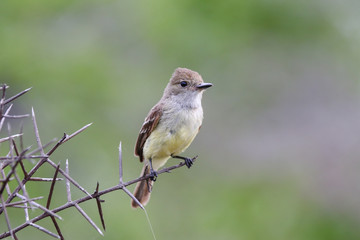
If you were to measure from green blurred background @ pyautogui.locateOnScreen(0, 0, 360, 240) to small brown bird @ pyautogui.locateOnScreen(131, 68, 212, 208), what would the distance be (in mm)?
1409

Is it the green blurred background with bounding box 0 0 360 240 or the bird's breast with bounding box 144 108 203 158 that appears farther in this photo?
the green blurred background with bounding box 0 0 360 240

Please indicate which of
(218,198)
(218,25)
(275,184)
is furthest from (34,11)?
(275,184)

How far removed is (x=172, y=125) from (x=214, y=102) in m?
4.84

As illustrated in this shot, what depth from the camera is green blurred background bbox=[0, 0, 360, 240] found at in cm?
624

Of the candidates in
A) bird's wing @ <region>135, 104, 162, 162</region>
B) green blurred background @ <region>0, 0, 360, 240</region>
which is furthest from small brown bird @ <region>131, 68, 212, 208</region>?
green blurred background @ <region>0, 0, 360, 240</region>

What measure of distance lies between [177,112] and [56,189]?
78.8 inches

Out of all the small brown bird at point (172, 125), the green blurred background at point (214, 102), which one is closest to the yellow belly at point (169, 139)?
the small brown bird at point (172, 125)

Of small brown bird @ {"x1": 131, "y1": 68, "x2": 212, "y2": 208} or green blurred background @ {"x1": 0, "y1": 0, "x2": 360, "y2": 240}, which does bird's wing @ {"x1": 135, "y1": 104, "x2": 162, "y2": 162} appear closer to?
small brown bird @ {"x1": 131, "y1": 68, "x2": 212, "y2": 208}

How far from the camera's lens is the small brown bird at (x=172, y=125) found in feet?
13.8

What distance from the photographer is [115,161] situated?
20.2 feet

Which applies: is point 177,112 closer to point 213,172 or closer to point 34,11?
point 34,11

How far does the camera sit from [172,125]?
4.33m

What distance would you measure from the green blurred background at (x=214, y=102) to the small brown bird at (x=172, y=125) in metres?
1.41

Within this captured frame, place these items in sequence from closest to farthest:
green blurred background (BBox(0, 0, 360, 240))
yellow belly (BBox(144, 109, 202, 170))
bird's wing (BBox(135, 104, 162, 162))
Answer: yellow belly (BBox(144, 109, 202, 170)), bird's wing (BBox(135, 104, 162, 162)), green blurred background (BBox(0, 0, 360, 240))
